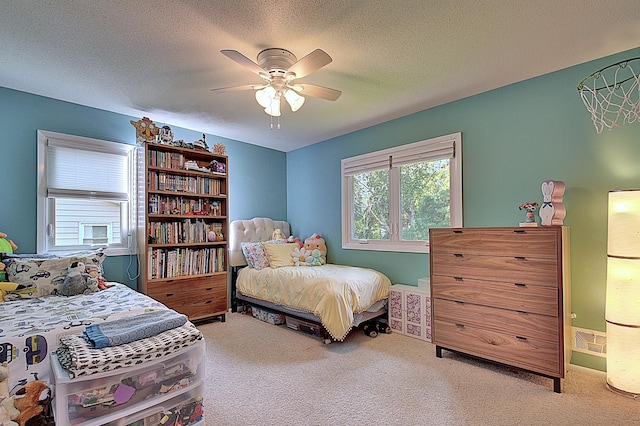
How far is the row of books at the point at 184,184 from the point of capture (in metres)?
3.46

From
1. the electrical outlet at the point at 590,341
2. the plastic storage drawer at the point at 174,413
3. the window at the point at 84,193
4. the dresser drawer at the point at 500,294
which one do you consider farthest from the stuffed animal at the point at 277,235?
the electrical outlet at the point at 590,341

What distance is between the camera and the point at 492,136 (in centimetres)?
297

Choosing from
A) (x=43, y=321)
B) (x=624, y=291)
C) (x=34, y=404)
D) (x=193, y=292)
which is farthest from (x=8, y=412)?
(x=624, y=291)

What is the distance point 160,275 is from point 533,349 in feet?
11.6

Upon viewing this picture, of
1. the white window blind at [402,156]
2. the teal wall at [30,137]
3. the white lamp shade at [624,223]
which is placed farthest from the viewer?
the white window blind at [402,156]

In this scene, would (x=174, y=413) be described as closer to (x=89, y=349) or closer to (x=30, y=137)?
(x=89, y=349)

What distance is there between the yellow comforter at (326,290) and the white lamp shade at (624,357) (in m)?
1.84

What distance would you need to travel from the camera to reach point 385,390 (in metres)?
2.21

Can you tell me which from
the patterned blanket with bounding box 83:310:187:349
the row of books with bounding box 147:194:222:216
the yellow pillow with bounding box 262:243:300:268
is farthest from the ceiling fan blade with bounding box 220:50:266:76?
the yellow pillow with bounding box 262:243:300:268

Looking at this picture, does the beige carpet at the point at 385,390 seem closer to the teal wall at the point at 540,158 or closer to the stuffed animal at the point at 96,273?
the teal wall at the point at 540,158

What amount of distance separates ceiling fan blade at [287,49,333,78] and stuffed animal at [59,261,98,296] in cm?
235

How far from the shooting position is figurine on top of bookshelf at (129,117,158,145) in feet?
10.9

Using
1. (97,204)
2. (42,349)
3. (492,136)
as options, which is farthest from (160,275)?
(492,136)

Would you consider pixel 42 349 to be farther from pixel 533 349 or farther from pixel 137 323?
pixel 533 349
